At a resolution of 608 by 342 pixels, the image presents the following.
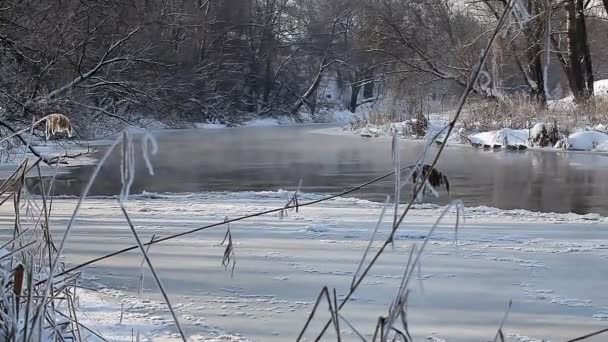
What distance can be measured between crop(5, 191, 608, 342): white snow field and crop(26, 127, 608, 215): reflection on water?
5.02ft

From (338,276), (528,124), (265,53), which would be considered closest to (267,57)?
(265,53)

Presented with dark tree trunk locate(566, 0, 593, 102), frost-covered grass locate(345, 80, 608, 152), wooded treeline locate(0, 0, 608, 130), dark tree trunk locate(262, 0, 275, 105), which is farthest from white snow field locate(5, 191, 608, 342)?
dark tree trunk locate(262, 0, 275, 105)

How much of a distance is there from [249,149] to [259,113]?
21.4 metres

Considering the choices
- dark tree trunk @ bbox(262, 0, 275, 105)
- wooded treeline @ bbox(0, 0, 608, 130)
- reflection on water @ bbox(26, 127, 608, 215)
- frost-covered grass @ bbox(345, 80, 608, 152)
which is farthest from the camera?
dark tree trunk @ bbox(262, 0, 275, 105)

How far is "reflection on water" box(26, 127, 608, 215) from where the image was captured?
7.27 metres

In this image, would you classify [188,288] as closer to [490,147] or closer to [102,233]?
[102,233]

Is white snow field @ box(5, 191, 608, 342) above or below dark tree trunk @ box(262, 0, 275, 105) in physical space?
below

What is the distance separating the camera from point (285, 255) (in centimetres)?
406

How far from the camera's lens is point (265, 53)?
37.5m

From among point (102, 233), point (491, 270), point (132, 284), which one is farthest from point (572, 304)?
point (102, 233)

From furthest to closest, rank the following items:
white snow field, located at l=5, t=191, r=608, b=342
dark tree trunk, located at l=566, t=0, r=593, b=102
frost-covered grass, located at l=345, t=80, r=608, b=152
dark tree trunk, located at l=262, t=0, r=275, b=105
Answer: dark tree trunk, located at l=262, t=0, r=275, b=105 → dark tree trunk, located at l=566, t=0, r=593, b=102 → frost-covered grass, located at l=345, t=80, r=608, b=152 → white snow field, located at l=5, t=191, r=608, b=342

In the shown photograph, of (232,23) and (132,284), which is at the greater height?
(232,23)

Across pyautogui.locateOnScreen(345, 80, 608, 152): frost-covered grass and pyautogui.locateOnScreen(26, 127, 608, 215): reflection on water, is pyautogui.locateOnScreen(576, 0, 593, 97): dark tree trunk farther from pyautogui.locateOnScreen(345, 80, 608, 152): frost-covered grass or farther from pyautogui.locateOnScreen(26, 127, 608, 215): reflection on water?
pyautogui.locateOnScreen(26, 127, 608, 215): reflection on water

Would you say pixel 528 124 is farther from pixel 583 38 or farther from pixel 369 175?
pixel 369 175
